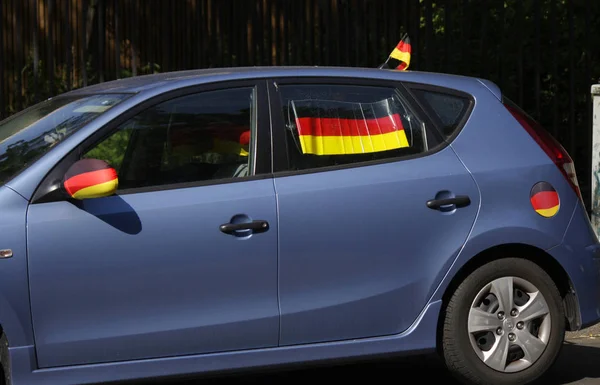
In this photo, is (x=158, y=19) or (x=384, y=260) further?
(x=158, y=19)

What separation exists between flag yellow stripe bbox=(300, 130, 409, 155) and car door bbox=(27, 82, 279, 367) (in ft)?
0.76

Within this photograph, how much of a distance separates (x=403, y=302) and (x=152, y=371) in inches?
47.7

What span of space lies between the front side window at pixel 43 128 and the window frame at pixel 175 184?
0.10 meters

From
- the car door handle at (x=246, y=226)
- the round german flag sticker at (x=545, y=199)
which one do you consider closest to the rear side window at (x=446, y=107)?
the round german flag sticker at (x=545, y=199)

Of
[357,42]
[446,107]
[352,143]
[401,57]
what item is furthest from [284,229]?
[357,42]

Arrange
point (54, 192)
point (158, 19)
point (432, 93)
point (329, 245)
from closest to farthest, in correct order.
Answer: point (54, 192) < point (329, 245) < point (432, 93) < point (158, 19)

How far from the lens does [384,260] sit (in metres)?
5.62

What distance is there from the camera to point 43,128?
18.1ft

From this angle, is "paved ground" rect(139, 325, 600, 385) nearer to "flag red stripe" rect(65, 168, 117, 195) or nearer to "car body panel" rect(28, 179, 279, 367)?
"car body panel" rect(28, 179, 279, 367)

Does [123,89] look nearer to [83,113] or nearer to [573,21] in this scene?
[83,113]

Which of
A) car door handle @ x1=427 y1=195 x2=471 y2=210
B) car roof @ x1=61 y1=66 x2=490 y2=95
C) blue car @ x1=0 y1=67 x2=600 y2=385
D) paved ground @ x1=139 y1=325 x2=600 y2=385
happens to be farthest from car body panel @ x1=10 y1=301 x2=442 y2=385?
car roof @ x1=61 y1=66 x2=490 y2=95

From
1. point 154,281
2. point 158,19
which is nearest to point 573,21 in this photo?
point 158,19

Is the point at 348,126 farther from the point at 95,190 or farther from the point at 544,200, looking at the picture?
the point at 95,190

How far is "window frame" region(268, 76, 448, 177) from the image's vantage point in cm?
557
